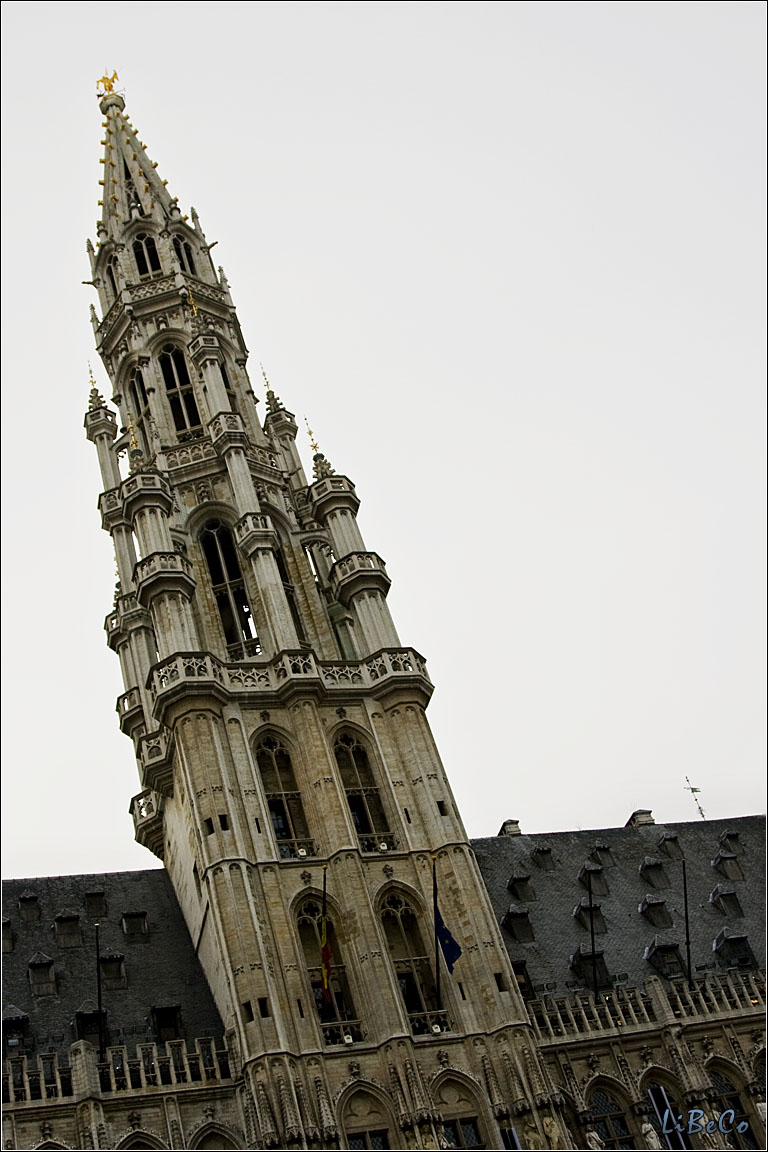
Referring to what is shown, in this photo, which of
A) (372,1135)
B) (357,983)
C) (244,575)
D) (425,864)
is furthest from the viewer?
(244,575)

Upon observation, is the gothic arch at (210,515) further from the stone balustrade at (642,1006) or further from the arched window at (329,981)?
the stone balustrade at (642,1006)

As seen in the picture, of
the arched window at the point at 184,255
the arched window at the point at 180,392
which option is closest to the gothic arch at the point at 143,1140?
the arched window at the point at 180,392

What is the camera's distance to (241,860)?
1871 inches

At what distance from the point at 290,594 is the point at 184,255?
24.9m

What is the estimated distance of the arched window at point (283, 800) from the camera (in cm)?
4984

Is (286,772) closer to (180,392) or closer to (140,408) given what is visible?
(180,392)

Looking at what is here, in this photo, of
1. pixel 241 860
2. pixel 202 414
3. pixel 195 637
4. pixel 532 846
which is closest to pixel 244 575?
pixel 195 637

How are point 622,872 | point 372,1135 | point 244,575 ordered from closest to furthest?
point 372,1135
point 244,575
point 622,872

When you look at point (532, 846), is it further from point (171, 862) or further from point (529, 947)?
point (171, 862)

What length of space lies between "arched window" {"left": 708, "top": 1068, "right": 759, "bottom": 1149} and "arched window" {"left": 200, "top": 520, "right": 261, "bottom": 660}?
2501cm

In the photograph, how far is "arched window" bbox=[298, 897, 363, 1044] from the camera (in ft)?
149

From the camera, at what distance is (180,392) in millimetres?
66938

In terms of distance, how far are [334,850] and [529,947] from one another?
39.4 feet

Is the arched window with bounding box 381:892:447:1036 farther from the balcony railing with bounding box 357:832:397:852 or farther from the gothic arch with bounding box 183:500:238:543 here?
the gothic arch with bounding box 183:500:238:543
